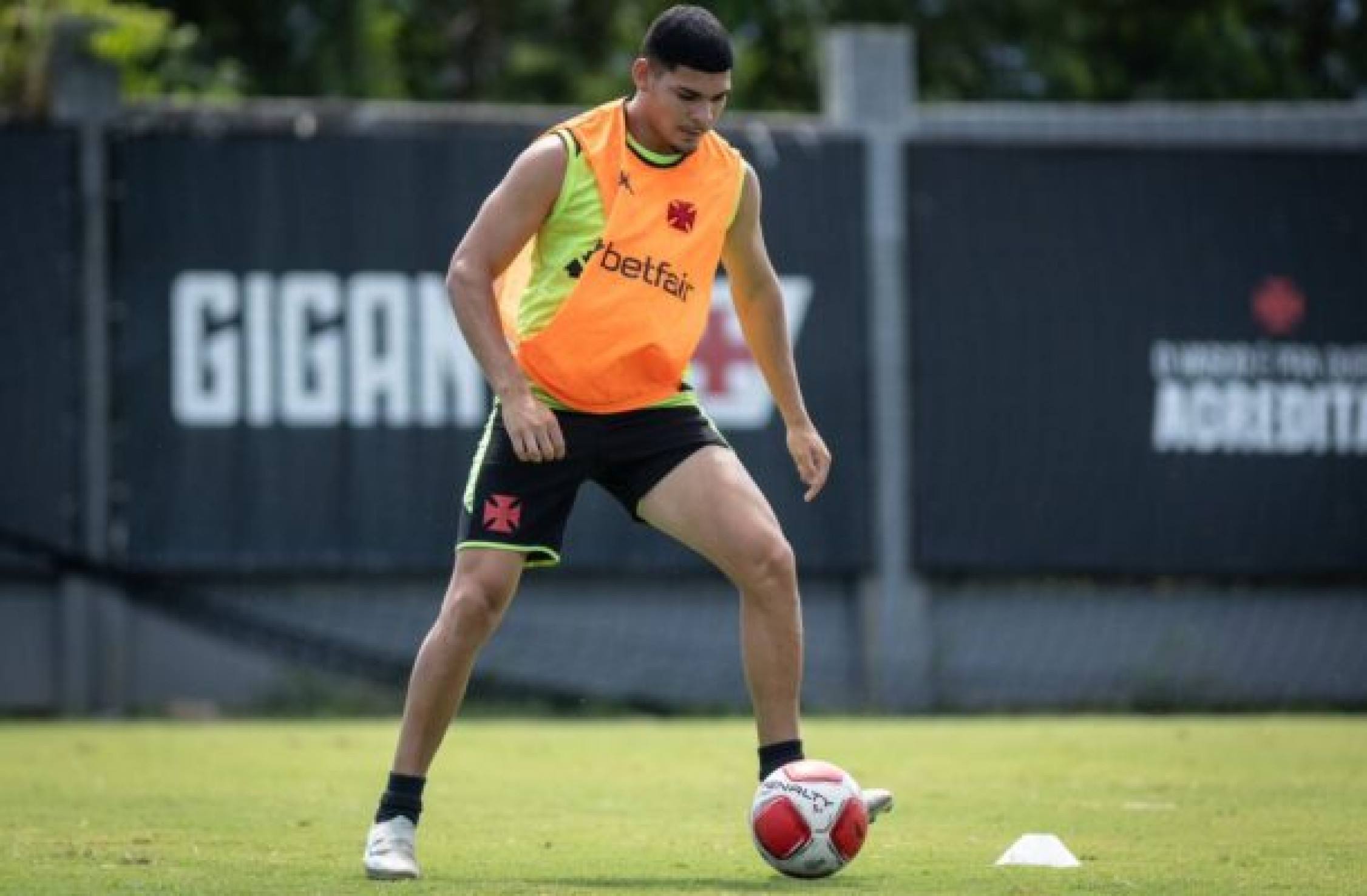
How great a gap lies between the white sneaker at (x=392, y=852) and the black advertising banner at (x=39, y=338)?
9.81m

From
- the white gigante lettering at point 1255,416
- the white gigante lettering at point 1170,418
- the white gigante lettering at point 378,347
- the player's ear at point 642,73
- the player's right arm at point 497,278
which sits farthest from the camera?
the white gigante lettering at point 1255,416

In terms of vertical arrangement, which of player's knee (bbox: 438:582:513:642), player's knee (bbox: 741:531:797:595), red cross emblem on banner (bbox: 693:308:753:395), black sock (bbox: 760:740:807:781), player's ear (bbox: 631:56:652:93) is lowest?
black sock (bbox: 760:740:807:781)

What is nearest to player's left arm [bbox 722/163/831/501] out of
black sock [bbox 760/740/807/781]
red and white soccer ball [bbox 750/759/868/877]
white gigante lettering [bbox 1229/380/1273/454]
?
black sock [bbox 760/740/807/781]

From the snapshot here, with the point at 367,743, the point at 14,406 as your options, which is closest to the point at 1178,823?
the point at 367,743

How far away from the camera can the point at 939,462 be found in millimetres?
18344

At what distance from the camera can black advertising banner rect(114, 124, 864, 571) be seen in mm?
17297

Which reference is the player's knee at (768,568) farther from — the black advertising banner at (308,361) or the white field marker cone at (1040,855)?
the black advertising banner at (308,361)

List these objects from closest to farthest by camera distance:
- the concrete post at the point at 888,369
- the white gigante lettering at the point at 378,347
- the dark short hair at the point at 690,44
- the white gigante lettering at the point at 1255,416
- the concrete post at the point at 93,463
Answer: the dark short hair at the point at 690,44
the concrete post at the point at 93,463
the white gigante lettering at the point at 378,347
the concrete post at the point at 888,369
the white gigante lettering at the point at 1255,416

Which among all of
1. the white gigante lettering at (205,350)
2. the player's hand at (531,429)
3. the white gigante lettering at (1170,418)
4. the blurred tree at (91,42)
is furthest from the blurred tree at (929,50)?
the player's hand at (531,429)

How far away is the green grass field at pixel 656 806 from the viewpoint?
7.84 meters

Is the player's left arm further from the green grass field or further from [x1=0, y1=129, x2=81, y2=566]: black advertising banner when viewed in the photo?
[x1=0, y1=129, x2=81, y2=566]: black advertising banner

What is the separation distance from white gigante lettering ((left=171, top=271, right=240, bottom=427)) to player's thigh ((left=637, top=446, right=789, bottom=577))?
961 centimetres

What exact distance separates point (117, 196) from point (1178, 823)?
386 inches

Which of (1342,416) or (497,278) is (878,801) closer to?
(497,278)
